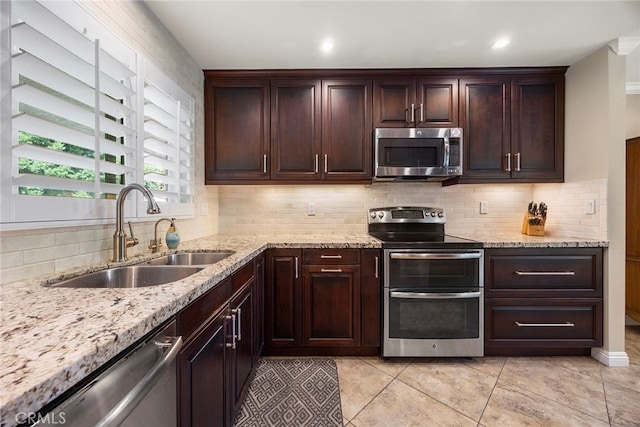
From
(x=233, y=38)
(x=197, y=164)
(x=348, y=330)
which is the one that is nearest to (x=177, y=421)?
(x=348, y=330)

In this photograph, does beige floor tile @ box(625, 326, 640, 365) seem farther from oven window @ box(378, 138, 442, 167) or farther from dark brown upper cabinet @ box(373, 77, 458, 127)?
dark brown upper cabinet @ box(373, 77, 458, 127)

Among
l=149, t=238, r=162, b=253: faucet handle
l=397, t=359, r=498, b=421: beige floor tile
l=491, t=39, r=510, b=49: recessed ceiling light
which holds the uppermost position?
l=491, t=39, r=510, b=49: recessed ceiling light

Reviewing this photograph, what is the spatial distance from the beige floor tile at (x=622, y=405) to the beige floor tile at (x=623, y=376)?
0.20 ft

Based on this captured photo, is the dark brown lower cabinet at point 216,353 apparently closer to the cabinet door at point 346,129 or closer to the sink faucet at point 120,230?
the sink faucet at point 120,230

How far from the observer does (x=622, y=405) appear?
165 cm

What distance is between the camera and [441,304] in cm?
209

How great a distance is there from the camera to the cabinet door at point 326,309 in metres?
2.15

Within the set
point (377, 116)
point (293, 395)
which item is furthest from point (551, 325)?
point (377, 116)

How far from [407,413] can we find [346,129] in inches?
83.9

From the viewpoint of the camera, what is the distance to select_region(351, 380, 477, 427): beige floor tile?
1.52 m

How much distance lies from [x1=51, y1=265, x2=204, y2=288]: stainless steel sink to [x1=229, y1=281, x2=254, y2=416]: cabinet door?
0.30m

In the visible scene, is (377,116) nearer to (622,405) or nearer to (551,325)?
(551,325)

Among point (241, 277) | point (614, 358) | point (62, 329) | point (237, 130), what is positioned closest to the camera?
point (62, 329)

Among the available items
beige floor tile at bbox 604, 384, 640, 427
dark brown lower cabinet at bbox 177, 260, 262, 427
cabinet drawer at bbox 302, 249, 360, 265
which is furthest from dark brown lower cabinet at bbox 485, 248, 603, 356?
dark brown lower cabinet at bbox 177, 260, 262, 427
